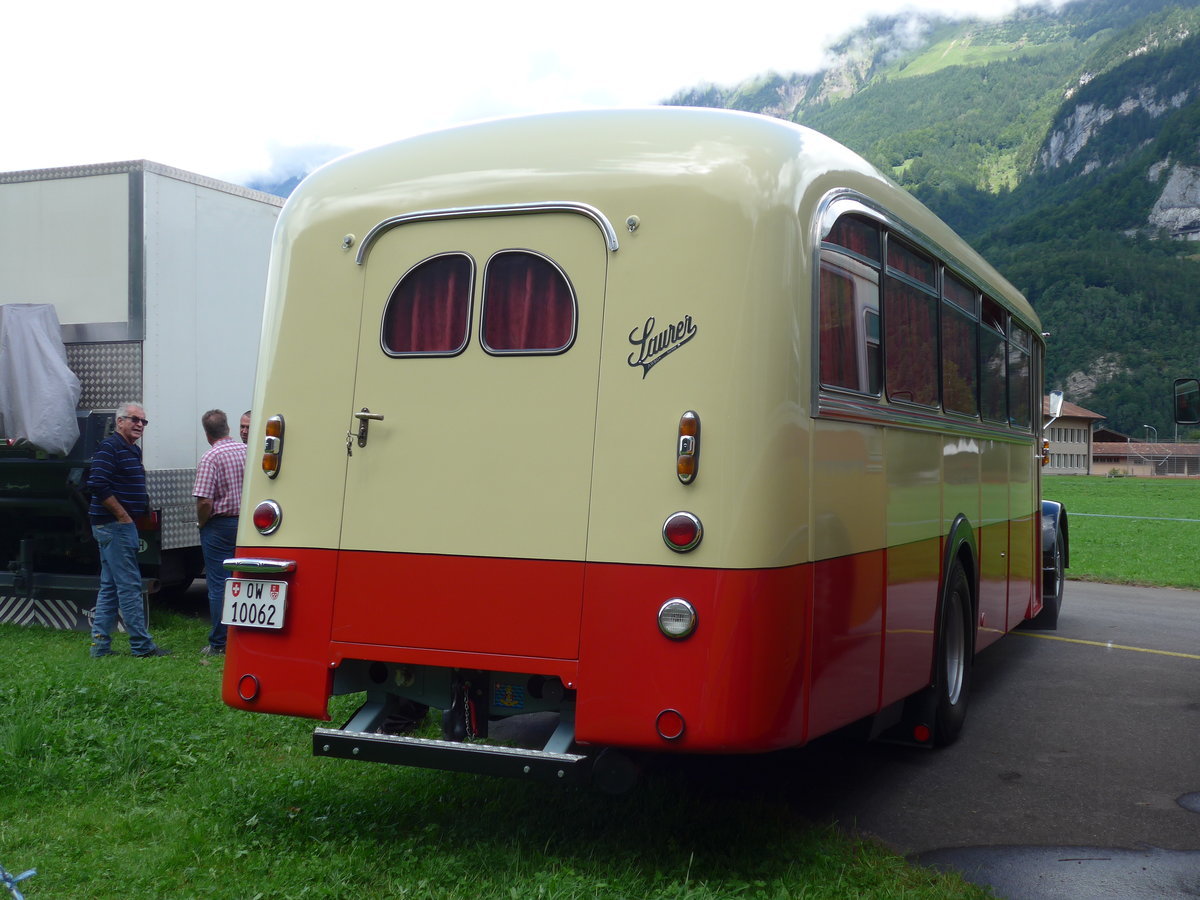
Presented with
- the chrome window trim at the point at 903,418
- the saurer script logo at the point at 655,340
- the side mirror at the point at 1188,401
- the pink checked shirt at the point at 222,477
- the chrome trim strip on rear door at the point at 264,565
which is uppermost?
the side mirror at the point at 1188,401

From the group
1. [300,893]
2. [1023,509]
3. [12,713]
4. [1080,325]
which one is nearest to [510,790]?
[300,893]

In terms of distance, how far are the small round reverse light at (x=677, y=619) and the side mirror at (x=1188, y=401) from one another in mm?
4927

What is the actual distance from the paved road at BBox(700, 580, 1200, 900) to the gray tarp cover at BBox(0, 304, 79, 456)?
6568 mm

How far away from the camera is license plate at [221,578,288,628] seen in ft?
17.1

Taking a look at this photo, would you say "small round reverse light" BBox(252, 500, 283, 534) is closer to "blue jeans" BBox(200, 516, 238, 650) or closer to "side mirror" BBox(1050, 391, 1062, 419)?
"blue jeans" BBox(200, 516, 238, 650)

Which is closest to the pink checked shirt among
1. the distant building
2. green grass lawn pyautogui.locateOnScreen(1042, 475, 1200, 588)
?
green grass lawn pyautogui.locateOnScreen(1042, 475, 1200, 588)

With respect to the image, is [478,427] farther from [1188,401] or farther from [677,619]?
[1188,401]

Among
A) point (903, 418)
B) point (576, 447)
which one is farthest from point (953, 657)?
point (576, 447)

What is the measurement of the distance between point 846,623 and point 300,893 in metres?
2.37

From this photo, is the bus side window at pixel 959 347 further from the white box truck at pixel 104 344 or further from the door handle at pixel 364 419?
the white box truck at pixel 104 344

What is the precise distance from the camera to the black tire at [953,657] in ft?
22.9

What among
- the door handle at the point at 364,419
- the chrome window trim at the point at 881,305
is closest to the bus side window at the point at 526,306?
the door handle at the point at 364,419

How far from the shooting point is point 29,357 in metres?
10.4

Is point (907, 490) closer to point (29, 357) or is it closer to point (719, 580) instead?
point (719, 580)
